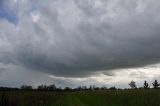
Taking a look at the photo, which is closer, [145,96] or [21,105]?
[145,96]

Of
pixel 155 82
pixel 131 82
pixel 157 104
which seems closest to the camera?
pixel 157 104

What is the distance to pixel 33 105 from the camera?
165 ft

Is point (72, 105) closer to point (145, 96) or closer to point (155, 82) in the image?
point (145, 96)

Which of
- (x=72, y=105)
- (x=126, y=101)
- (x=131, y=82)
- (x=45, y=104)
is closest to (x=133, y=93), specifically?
(x=126, y=101)

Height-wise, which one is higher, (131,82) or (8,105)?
(131,82)

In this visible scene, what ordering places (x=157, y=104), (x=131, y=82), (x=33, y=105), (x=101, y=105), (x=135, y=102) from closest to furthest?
1. (x=157, y=104)
2. (x=135, y=102)
3. (x=101, y=105)
4. (x=33, y=105)
5. (x=131, y=82)

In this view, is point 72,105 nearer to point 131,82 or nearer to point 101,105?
point 101,105

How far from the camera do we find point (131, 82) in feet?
413

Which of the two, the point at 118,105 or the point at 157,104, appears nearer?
the point at 157,104

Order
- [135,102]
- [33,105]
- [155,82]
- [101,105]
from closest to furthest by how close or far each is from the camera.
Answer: [135,102] < [101,105] < [33,105] < [155,82]

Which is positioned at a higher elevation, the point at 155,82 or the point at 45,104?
the point at 155,82

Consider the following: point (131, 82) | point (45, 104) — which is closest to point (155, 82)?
point (131, 82)

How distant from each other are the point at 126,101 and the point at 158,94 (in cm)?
437

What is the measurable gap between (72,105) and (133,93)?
9041mm
